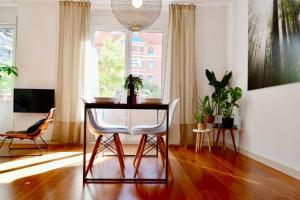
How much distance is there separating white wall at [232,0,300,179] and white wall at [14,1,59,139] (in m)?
3.65

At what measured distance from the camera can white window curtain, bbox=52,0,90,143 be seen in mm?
5902

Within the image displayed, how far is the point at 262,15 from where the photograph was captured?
439 centimetres

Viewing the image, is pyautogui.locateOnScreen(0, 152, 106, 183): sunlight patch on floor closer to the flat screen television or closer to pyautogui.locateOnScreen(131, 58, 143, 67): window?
the flat screen television

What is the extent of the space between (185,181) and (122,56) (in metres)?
3.79

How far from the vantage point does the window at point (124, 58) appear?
6.29m

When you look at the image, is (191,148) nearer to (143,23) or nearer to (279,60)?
(279,60)

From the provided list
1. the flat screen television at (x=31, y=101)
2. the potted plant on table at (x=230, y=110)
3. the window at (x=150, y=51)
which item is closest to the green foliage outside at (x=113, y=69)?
the window at (x=150, y=51)

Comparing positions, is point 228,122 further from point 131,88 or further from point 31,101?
point 31,101

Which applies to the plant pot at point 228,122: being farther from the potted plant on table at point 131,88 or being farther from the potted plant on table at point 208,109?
the potted plant on table at point 131,88

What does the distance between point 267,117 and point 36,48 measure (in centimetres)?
462

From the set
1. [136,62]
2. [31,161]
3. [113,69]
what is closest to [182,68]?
[136,62]

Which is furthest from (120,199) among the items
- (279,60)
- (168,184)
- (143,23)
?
(279,60)

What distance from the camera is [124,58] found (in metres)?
6.31

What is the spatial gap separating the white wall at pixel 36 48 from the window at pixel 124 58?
36.1 inches
